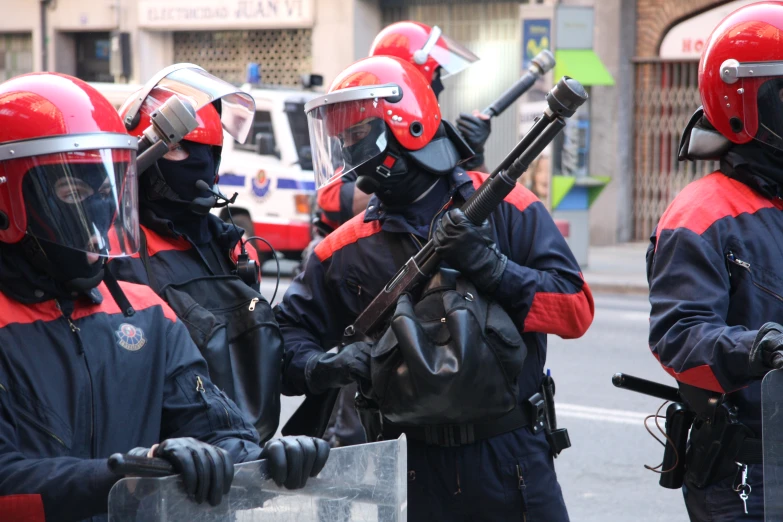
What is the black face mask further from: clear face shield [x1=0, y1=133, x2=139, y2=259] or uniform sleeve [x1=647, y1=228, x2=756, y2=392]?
uniform sleeve [x1=647, y1=228, x2=756, y2=392]

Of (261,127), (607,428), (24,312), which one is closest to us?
(24,312)

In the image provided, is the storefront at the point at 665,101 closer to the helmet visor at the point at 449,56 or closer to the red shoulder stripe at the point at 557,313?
the helmet visor at the point at 449,56

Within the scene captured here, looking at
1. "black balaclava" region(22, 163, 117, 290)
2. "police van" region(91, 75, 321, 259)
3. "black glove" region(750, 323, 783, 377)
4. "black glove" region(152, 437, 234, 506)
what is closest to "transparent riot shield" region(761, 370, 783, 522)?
"black glove" region(750, 323, 783, 377)

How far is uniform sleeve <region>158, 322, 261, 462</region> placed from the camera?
8.09ft

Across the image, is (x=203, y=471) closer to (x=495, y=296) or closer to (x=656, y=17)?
(x=495, y=296)

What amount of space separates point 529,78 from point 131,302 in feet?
10.2

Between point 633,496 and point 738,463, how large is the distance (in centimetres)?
293

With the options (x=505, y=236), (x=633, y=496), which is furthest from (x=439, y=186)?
(x=633, y=496)

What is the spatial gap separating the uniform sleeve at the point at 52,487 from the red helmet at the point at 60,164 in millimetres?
470

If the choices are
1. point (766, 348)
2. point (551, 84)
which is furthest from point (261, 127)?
point (766, 348)

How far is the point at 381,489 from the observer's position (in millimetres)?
2037

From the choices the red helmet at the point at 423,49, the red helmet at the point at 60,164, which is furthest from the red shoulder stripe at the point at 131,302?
the red helmet at the point at 423,49

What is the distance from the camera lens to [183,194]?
355cm

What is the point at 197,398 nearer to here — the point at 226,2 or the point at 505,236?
the point at 505,236
